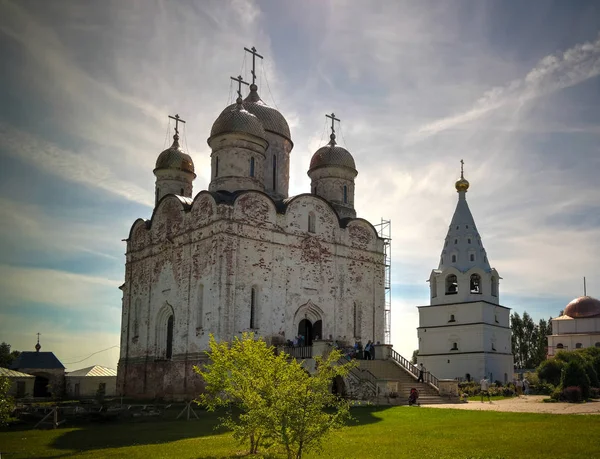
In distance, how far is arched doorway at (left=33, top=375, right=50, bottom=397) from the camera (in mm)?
44156

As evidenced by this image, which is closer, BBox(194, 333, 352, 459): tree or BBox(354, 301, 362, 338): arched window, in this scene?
BBox(194, 333, 352, 459): tree

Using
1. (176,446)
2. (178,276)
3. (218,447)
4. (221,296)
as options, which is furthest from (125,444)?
(178,276)

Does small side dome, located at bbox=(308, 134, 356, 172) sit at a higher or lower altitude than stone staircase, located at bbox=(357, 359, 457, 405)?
higher

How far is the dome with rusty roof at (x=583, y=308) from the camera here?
5953cm

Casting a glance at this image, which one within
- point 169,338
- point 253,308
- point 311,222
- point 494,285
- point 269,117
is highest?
point 269,117

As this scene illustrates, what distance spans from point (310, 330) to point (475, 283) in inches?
727

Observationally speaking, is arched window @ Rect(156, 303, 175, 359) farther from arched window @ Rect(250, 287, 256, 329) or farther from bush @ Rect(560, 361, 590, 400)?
bush @ Rect(560, 361, 590, 400)

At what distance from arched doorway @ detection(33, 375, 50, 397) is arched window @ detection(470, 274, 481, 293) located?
31343 mm

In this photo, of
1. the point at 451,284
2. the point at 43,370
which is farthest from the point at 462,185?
the point at 43,370

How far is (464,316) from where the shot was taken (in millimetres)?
43625

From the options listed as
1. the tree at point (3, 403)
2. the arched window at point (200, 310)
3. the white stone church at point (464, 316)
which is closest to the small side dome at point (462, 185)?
the white stone church at point (464, 316)

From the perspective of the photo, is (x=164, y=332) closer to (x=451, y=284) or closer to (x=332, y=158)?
(x=332, y=158)

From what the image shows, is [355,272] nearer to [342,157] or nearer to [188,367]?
[342,157]

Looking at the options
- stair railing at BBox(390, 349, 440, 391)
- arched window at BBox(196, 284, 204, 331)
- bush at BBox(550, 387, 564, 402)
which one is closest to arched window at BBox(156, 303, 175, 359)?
arched window at BBox(196, 284, 204, 331)
